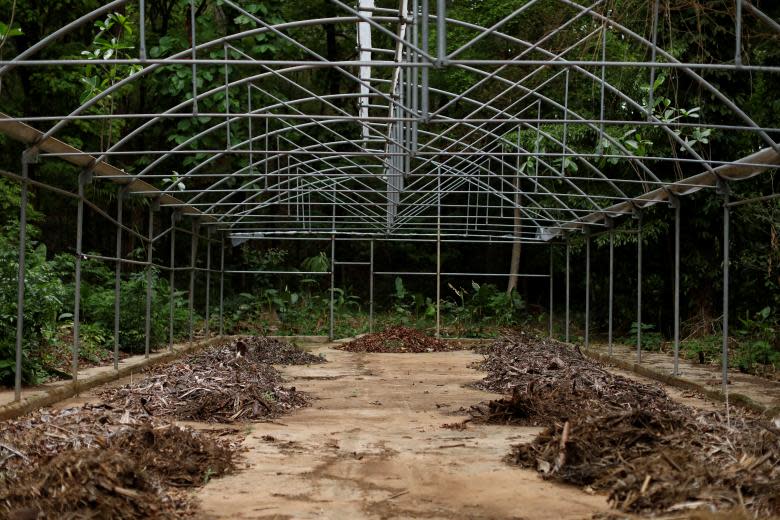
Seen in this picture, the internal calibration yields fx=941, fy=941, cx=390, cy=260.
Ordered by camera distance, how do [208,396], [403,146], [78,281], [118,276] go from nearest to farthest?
[208,396] → [78,281] → [403,146] → [118,276]

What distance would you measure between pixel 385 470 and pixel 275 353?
9.58 metres

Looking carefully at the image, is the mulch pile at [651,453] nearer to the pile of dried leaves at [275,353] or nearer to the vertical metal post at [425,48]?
the vertical metal post at [425,48]

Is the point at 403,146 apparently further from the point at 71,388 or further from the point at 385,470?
the point at 385,470

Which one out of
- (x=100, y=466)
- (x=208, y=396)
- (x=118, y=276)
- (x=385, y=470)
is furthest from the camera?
(x=118, y=276)

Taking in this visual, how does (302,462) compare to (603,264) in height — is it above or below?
below

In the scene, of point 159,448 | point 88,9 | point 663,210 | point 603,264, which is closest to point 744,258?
point 663,210

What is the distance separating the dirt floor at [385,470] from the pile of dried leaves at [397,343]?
7.92m

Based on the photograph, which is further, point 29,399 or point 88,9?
point 88,9

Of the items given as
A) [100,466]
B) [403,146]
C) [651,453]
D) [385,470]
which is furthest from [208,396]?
[651,453]

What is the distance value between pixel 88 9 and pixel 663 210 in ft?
45.4

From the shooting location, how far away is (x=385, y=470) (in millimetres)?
7145

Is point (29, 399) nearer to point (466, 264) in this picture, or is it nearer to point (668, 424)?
point (668, 424)

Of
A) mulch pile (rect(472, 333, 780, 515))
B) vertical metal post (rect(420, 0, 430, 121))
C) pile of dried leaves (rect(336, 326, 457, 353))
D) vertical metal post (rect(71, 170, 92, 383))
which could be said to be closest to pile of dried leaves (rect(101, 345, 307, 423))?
vertical metal post (rect(71, 170, 92, 383))

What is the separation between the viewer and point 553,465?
6.96 metres
